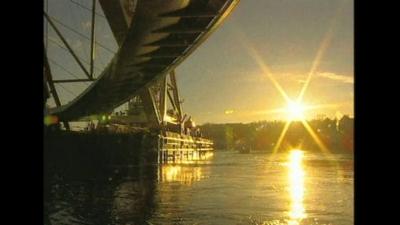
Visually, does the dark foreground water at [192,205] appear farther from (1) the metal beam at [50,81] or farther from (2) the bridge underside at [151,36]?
(1) the metal beam at [50,81]

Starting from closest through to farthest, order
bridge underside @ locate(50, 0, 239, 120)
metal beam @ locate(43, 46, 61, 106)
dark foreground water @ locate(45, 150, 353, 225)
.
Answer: dark foreground water @ locate(45, 150, 353, 225) → bridge underside @ locate(50, 0, 239, 120) → metal beam @ locate(43, 46, 61, 106)

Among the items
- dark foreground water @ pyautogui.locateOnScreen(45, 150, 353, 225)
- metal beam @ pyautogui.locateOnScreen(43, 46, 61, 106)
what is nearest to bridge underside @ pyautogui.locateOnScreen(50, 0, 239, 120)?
metal beam @ pyautogui.locateOnScreen(43, 46, 61, 106)

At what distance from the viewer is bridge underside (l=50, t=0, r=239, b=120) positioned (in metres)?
22.4

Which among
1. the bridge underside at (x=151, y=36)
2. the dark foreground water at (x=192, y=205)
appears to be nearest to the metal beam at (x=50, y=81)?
the bridge underside at (x=151, y=36)

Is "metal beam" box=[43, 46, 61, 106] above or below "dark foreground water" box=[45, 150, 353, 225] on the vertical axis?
above

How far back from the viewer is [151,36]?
2612 cm

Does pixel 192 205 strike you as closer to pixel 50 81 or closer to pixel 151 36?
pixel 151 36

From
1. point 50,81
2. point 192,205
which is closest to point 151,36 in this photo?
point 192,205

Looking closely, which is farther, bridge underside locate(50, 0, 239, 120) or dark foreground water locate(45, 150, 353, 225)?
bridge underside locate(50, 0, 239, 120)

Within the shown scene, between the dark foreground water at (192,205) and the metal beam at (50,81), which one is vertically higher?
the metal beam at (50,81)

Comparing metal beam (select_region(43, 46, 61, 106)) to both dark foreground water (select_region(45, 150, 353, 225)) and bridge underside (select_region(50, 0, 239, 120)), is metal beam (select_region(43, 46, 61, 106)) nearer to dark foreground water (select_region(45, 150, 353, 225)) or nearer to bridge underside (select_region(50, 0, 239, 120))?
bridge underside (select_region(50, 0, 239, 120))

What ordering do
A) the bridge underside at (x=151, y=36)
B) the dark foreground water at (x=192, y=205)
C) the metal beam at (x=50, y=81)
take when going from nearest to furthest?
the dark foreground water at (x=192, y=205)
the bridge underside at (x=151, y=36)
the metal beam at (x=50, y=81)

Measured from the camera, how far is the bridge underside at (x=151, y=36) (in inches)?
882
